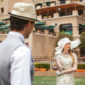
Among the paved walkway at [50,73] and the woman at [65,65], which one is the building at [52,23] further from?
the woman at [65,65]

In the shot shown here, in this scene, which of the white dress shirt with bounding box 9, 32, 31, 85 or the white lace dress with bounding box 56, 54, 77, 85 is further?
the white lace dress with bounding box 56, 54, 77, 85

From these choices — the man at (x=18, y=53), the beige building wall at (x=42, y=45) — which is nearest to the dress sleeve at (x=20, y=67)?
the man at (x=18, y=53)

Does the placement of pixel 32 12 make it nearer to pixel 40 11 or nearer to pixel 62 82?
pixel 62 82

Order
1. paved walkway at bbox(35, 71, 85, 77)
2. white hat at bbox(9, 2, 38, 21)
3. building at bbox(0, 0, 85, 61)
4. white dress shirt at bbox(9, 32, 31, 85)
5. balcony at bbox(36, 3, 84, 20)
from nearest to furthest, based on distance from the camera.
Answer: white dress shirt at bbox(9, 32, 31, 85) → white hat at bbox(9, 2, 38, 21) → paved walkway at bbox(35, 71, 85, 77) → building at bbox(0, 0, 85, 61) → balcony at bbox(36, 3, 84, 20)

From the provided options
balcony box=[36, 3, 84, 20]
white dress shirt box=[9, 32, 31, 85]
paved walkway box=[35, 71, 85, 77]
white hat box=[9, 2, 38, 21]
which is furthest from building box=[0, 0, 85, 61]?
white dress shirt box=[9, 32, 31, 85]

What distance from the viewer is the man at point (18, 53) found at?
6.21 feet

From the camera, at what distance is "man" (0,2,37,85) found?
Answer: 1.89 m

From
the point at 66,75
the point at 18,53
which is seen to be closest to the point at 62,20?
the point at 66,75

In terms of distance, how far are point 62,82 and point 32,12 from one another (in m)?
4.59

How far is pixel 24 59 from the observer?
6.22 ft

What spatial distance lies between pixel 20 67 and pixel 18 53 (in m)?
0.11

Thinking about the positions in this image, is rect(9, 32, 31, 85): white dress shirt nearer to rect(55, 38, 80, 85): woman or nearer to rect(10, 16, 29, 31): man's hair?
rect(10, 16, 29, 31): man's hair

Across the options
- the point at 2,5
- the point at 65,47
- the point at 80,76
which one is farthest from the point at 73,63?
the point at 2,5

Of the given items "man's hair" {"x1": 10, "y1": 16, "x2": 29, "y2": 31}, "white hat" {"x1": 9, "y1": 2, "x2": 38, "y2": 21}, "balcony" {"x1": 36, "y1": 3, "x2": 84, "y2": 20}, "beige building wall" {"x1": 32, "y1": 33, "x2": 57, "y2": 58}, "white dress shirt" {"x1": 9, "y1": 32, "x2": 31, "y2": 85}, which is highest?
"white hat" {"x1": 9, "y1": 2, "x2": 38, "y2": 21}
